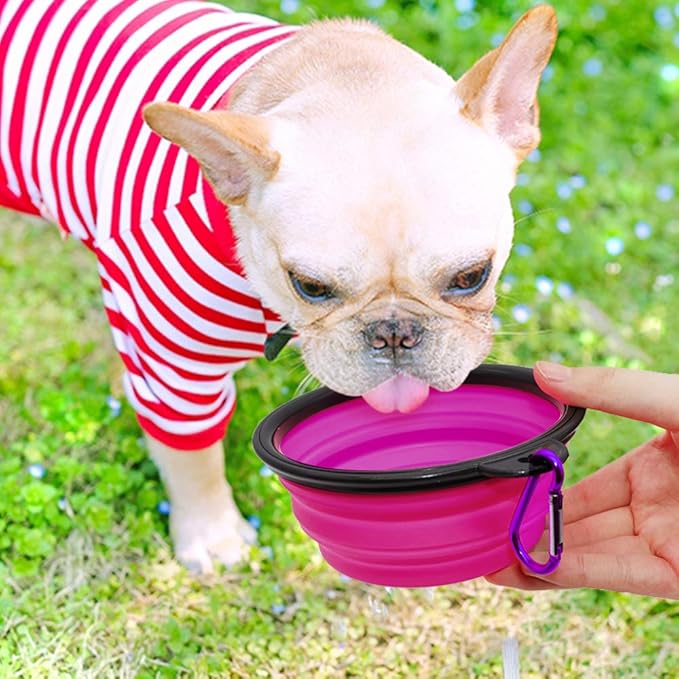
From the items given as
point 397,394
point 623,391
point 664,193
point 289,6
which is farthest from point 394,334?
point 289,6

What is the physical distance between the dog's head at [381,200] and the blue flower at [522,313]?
3.98 ft

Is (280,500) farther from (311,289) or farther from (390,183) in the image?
(390,183)

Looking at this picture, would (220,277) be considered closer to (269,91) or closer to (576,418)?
(269,91)

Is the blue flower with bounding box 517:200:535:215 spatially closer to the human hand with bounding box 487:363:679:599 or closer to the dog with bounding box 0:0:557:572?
the dog with bounding box 0:0:557:572

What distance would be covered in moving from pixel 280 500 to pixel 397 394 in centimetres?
88

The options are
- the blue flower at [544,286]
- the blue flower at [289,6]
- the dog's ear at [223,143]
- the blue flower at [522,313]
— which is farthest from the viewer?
the blue flower at [289,6]

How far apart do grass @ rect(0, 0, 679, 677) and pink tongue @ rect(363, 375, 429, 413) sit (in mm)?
548

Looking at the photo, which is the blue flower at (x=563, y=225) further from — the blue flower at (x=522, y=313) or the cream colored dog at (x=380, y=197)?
the cream colored dog at (x=380, y=197)

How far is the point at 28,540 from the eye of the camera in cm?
262

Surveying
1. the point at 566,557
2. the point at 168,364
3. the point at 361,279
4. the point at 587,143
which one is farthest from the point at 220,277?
the point at 587,143

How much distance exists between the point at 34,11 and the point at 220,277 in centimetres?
84

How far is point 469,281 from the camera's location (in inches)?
77.5

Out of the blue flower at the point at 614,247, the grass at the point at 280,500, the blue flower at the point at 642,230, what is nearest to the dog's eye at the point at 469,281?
the grass at the point at 280,500

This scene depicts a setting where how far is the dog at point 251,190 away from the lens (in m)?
1.90
